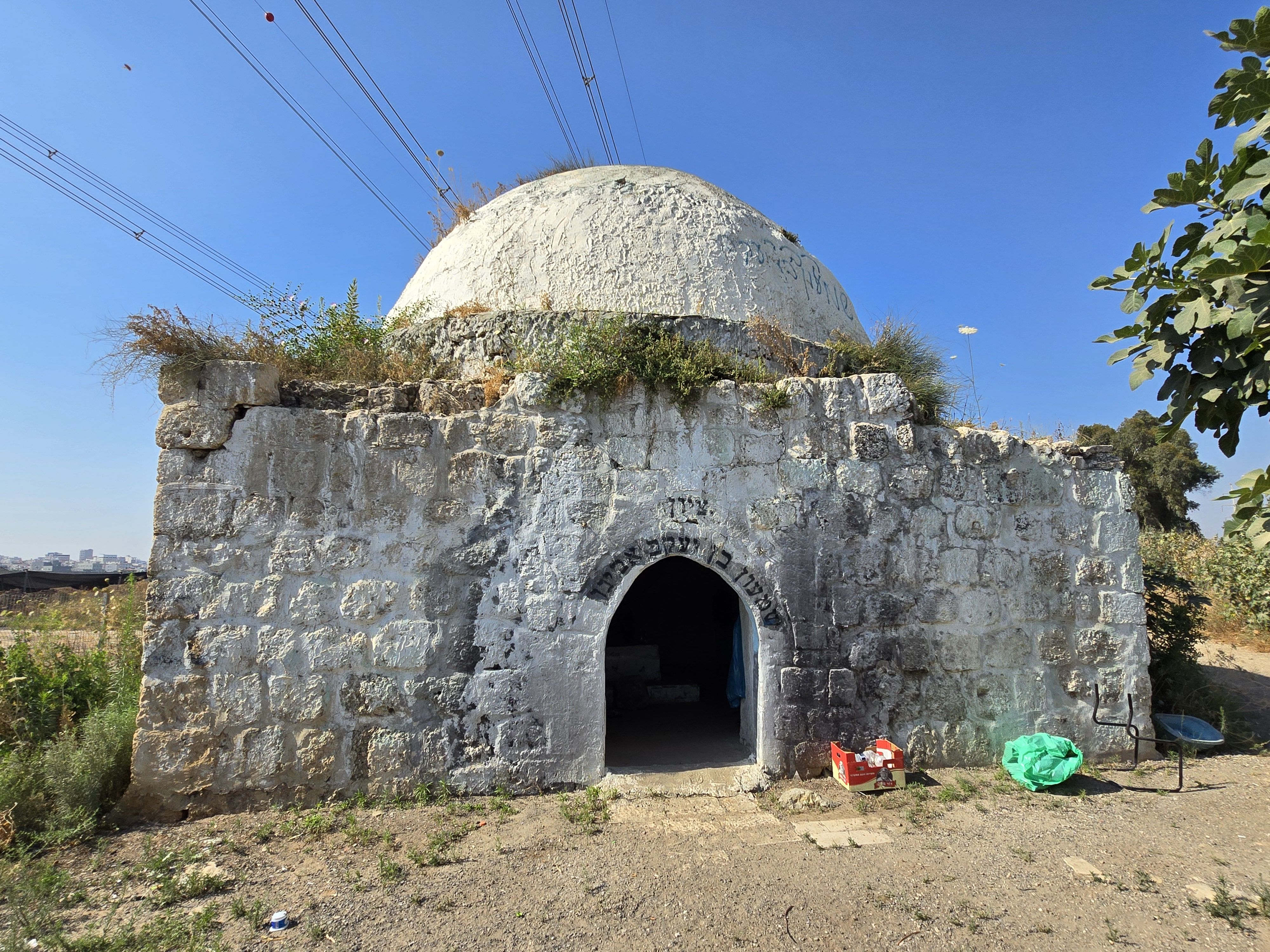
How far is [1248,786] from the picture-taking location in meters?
4.49

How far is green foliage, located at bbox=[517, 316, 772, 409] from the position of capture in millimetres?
4477

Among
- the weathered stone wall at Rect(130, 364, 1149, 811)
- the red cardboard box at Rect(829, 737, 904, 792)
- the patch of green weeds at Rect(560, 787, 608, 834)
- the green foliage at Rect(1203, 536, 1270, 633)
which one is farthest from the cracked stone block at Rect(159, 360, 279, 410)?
the green foliage at Rect(1203, 536, 1270, 633)

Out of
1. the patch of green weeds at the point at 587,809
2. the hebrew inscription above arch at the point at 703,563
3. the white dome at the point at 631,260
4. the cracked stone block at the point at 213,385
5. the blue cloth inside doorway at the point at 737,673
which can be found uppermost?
the white dome at the point at 631,260

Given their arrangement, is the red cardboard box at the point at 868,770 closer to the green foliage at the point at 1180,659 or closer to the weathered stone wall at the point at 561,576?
the weathered stone wall at the point at 561,576

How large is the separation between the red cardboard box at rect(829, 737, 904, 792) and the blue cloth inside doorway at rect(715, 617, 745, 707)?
37.0 inches

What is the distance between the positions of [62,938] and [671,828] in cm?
268

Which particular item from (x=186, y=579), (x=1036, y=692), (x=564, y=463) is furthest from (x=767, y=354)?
(x=186, y=579)

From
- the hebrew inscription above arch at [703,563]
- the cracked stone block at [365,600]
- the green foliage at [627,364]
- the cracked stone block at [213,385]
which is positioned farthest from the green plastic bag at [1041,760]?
the cracked stone block at [213,385]

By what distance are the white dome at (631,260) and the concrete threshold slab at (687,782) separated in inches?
121

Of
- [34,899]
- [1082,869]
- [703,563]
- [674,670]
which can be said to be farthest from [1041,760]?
[34,899]

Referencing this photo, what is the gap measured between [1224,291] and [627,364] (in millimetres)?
3038

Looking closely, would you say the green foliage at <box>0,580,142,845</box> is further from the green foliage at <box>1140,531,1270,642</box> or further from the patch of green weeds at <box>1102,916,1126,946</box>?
the green foliage at <box>1140,531,1270,642</box>

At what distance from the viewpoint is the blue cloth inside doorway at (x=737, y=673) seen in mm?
5266

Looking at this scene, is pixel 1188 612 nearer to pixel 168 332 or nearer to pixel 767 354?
pixel 767 354
